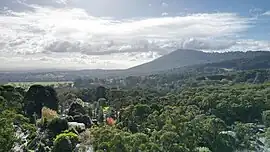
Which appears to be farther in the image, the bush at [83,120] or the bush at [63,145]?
the bush at [83,120]

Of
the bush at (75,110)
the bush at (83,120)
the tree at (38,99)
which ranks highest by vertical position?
the tree at (38,99)

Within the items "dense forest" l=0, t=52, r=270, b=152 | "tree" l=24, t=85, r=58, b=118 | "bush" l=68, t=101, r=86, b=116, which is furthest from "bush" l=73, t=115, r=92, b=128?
"tree" l=24, t=85, r=58, b=118

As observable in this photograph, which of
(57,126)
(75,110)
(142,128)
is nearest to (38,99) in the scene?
(75,110)

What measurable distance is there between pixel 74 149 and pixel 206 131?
13.1 metres

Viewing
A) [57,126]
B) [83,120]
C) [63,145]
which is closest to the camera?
[63,145]

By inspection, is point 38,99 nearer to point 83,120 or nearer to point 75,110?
point 75,110

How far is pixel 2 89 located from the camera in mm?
64312

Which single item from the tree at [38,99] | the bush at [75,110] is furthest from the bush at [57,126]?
the tree at [38,99]

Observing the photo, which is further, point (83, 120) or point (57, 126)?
point (83, 120)

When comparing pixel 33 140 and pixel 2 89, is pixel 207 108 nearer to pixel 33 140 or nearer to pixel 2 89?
pixel 33 140

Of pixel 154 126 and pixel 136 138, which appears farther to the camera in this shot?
pixel 154 126

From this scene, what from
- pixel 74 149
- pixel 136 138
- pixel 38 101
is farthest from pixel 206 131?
pixel 38 101

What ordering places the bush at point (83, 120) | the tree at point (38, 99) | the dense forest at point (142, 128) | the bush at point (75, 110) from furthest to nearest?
the tree at point (38, 99) < the bush at point (75, 110) < the bush at point (83, 120) < the dense forest at point (142, 128)

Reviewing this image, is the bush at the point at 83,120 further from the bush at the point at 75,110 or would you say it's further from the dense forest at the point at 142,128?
the bush at the point at 75,110
